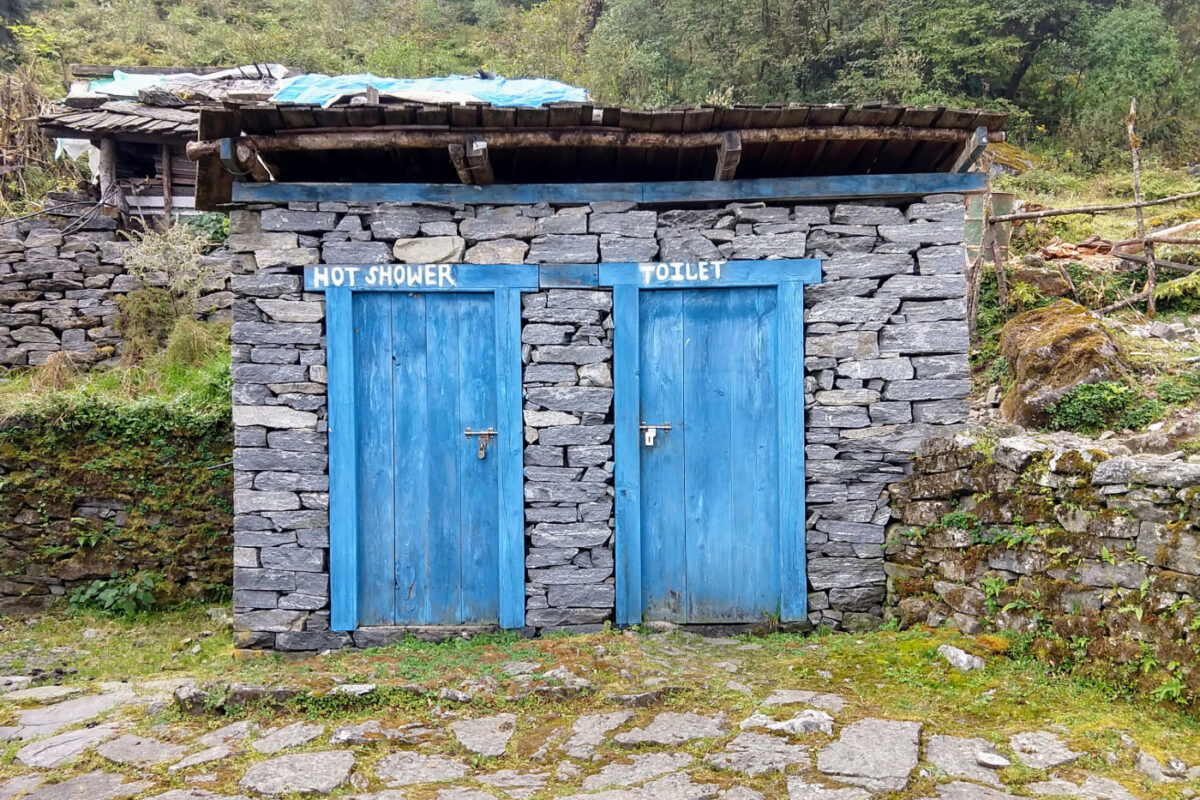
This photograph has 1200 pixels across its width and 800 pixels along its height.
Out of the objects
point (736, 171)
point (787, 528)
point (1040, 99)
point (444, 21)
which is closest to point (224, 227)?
point (736, 171)

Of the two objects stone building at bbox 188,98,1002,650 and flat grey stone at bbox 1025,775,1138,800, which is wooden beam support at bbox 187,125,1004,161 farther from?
flat grey stone at bbox 1025,775,1138,800

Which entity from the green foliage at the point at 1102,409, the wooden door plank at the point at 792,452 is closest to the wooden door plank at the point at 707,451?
the wooden door plank at the point at 792,452

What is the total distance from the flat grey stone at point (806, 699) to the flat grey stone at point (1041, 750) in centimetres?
73

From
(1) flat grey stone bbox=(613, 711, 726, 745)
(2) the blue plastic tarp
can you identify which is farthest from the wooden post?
(1) flat grey stone bbox=(613, 711, 726, 745)

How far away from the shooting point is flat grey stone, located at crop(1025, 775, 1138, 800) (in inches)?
101

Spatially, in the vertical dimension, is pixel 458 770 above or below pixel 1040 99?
below

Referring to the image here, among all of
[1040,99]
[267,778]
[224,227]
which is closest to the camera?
[267,778]

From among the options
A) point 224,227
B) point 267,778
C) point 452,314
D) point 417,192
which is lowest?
point 267,778

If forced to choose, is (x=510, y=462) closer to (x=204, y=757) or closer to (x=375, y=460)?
(x=375, y=460)

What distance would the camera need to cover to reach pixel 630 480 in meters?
4.67

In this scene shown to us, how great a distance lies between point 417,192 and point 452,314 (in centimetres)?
80

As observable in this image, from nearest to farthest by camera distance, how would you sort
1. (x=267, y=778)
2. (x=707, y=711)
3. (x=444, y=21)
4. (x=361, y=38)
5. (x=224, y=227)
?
(x=267, y=778) < (x=707, y=711) < (x=224, y=227) < (x=361, y=38) < (x=444, y=21)

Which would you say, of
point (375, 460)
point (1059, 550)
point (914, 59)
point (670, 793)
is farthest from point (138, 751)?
point (914, 59)

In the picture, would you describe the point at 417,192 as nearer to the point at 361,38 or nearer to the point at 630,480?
the point at 630,480
